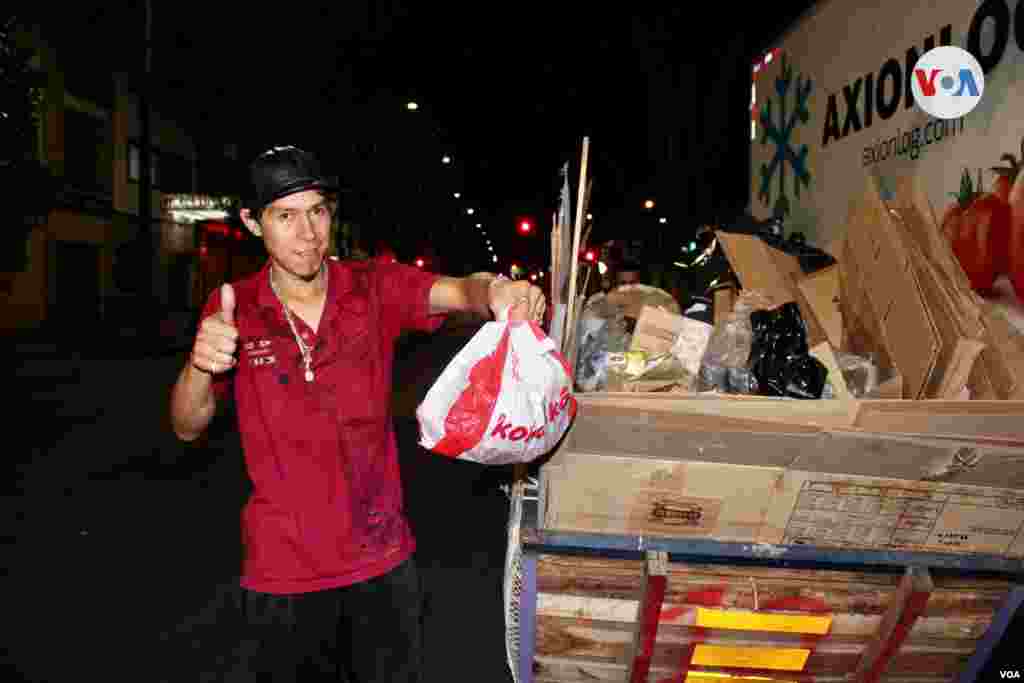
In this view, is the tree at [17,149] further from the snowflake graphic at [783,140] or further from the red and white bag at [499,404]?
the red and white bag at [499,404]

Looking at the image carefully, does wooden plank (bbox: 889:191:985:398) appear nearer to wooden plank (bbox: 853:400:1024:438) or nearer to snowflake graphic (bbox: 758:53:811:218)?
wooden plank (bbox: 853:400:1024:438)

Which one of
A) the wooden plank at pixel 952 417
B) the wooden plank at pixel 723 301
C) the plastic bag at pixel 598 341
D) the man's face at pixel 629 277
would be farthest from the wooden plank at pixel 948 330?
the man's face at pixel 629 277

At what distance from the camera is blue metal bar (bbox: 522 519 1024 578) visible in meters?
2.01

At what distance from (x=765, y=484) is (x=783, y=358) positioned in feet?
3.15

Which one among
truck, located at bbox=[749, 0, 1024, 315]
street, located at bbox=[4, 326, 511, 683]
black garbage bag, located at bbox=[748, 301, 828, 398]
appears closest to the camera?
black garbage bag, located at bbox=[748, 301, 828, 398]

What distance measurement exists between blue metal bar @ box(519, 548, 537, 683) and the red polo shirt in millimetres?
527

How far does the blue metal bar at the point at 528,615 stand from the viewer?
6.63 feet

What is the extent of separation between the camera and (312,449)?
2.33 metres

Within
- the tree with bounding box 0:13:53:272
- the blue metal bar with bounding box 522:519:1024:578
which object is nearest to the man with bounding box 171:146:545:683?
the blue metal bar with bounding box 522:519:1024:578

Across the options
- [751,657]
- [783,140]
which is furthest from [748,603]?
[783,140]

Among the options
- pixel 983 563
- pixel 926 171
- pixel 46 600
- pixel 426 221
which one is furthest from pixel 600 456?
pixel 426 221

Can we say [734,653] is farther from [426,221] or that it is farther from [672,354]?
[426,221]

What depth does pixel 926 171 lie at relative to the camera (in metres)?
3.34

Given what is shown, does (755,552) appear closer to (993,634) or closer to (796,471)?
(796,471)
